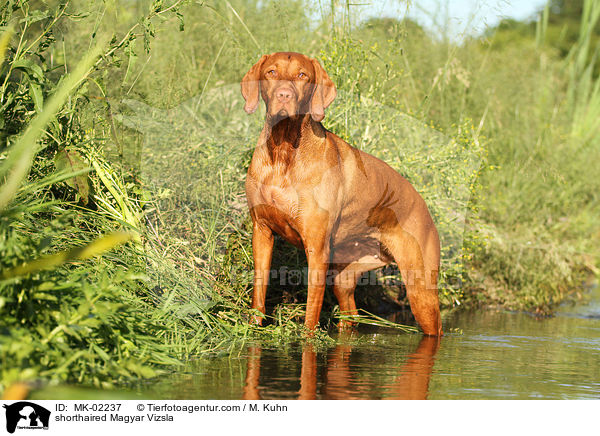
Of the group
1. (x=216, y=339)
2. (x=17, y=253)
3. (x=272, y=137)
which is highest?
(x=272, y=137)

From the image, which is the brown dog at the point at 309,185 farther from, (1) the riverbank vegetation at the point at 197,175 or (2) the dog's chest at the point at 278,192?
(1) the riverbank vegetation at the point at 197,175

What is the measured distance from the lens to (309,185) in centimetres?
448

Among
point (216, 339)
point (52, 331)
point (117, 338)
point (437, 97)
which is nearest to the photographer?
point (52, 331)

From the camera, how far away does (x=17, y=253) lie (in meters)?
2.92

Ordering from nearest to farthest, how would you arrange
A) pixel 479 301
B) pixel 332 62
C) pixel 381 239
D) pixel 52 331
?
pixel 52 331 → pixel 381 239 → pixel 332 62 → pixel 479 301

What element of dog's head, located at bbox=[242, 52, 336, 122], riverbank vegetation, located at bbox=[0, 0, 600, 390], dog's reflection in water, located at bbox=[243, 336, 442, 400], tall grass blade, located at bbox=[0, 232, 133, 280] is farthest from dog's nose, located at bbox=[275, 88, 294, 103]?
tall grass blade, located at bbox=[0, 232, 133, 280]

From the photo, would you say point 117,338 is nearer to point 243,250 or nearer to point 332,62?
point 243,250

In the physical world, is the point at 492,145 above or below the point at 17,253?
above

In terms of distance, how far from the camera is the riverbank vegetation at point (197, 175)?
3.15 m

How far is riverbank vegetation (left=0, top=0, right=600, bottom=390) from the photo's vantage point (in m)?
3.15

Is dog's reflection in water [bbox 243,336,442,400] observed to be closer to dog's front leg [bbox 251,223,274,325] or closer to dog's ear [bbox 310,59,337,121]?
dog's front leg [bbox 251,223,274,325]

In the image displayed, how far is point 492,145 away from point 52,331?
665 centimetres
